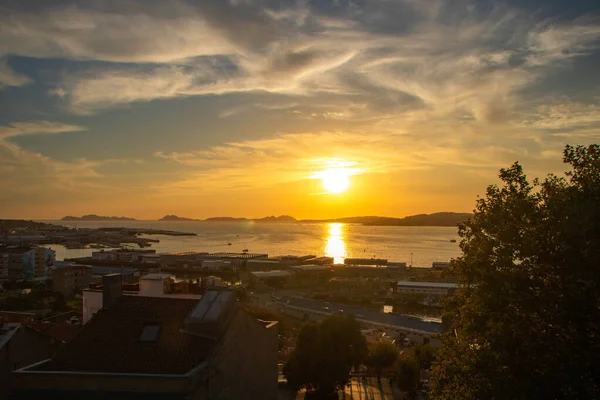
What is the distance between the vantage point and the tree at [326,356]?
40.8 feet

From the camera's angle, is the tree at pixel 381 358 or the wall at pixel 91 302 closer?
the wall at pixel 91 302

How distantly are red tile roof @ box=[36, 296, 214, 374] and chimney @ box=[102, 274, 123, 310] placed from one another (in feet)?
0.28

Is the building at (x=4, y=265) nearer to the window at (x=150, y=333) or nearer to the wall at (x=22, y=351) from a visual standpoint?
the wall at (x=22, y=351)

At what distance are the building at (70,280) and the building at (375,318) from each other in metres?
11.3

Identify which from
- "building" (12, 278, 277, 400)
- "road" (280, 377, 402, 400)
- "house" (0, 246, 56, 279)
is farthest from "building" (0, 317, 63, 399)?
A: "house" (0, 246, 56, 279)

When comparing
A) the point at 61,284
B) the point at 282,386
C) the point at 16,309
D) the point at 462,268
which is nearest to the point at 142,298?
the point at 462,268

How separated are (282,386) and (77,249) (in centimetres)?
8348

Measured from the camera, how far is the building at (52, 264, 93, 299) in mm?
28984

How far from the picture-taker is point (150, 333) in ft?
18.1


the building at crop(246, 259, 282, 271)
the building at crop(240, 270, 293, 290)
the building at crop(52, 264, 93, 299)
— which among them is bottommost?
the building at crop(240, 270, 293, 290)

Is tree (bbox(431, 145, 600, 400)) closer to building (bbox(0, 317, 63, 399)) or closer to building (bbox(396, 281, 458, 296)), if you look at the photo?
building (bbox(0, 317, 63, 399))

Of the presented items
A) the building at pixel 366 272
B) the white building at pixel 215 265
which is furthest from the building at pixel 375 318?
the white building at pixel 215 265

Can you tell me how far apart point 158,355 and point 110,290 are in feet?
4.01

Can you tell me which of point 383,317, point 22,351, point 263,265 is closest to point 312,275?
point 263,265
